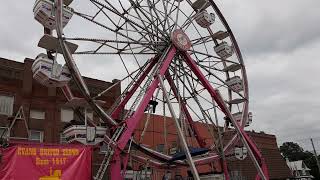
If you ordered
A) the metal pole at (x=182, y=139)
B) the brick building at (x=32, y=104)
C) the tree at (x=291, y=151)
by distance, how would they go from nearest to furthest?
1. the metal pole at (x=182, y=139)
2. the brick building at (x=32, y=104)
3. the tree at (x=291, y=151)

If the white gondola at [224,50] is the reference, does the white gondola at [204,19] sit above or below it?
above

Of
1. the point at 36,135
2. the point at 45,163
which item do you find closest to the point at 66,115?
the point at 36,135

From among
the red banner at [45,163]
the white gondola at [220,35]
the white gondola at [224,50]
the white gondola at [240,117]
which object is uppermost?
the white gondola at [220,35]

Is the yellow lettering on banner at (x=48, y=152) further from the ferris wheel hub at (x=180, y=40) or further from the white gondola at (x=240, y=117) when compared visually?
the white gondola at (x=240, y=117)

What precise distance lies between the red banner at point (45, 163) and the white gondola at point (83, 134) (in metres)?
1.35

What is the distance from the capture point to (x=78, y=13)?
16953 mm

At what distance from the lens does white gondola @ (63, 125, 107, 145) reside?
14.4 metres

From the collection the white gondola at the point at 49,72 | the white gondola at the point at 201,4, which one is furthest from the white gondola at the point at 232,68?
the white gondola at the point at 49,72

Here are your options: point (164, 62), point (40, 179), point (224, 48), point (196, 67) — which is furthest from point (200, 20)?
point (40, 179)

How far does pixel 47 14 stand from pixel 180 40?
6805 mm

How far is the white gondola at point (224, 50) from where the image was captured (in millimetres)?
23220

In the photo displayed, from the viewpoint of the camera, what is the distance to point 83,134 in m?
14.5

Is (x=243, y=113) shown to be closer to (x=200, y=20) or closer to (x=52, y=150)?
(x=200, y=20)

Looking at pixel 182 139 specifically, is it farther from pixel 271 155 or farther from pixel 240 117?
pixel 271 155
